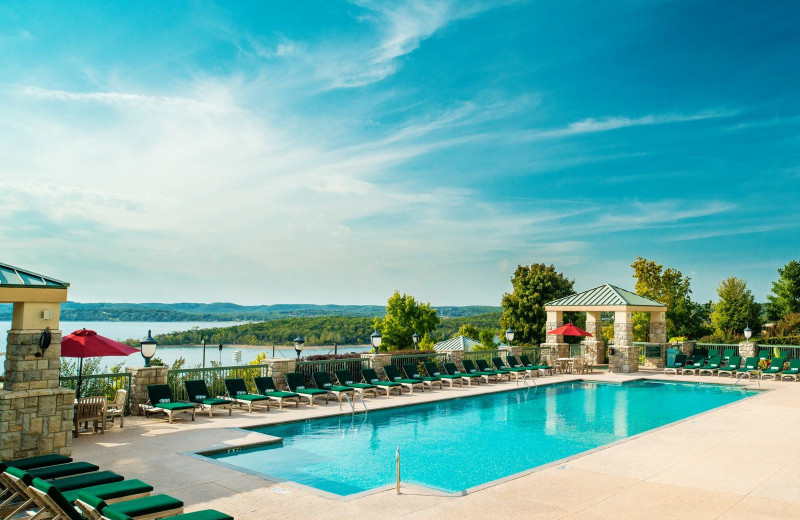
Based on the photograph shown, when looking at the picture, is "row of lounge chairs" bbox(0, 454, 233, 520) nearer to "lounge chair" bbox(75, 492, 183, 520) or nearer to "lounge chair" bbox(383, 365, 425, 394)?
"lounge chair" bbox(75, 492, 183, 520)

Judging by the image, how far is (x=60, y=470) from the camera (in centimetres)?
703

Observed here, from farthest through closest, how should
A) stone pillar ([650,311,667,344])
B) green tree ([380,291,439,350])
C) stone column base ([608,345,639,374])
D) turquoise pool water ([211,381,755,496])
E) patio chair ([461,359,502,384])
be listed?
green tree ([380,291,439,350]), stone pillar ([650,311,667,344]), stone column base ([608,345,639,374]), patio chair ([461,359,502,384]), turquoise pool water ([211,381,755,496])

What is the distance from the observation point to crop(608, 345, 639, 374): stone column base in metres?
25.7

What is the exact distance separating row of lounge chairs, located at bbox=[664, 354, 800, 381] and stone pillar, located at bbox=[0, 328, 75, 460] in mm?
22316

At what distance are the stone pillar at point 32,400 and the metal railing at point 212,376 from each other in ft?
16.7

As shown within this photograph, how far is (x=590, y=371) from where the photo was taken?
84.9 feet

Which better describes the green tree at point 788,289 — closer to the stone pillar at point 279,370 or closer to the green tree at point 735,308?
the green tree at point 735,308

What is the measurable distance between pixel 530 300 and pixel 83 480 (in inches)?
1459

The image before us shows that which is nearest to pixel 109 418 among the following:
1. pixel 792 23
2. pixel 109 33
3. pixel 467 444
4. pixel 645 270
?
pixel 467 444

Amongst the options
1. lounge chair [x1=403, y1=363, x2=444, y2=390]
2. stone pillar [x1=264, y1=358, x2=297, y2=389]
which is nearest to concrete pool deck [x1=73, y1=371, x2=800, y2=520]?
stone pillar [x1=264, y1=358, x2=297, y2=389]

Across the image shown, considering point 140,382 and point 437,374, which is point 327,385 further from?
point 140,382

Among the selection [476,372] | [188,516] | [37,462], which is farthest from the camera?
[476,372]

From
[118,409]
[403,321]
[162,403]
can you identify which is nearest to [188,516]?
[118,409]

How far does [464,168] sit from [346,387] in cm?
1926
